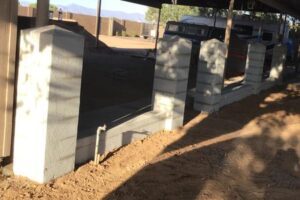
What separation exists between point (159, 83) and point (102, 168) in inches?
107

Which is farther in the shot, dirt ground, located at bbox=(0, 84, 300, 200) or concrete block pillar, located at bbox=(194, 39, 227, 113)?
concrete block pillar, located at bbox=(194, 39, 227, 113)

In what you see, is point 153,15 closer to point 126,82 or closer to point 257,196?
point 126,82

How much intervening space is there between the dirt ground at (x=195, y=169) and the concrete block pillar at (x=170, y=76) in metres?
→ 0.38

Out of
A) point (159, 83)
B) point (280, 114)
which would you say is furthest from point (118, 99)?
point (280, 114)

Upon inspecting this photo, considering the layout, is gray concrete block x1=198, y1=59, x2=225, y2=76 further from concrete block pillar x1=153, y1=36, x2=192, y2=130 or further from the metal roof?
the metal roof

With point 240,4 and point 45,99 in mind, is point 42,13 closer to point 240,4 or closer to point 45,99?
point 45,99

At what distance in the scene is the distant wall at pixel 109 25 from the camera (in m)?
53.1

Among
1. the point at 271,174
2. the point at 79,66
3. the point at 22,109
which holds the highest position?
the point at 79,66

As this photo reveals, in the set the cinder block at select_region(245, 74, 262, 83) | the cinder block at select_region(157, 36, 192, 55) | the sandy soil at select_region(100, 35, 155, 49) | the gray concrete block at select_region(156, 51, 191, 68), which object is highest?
the cinder block at select_region(157, 36, 192, 55)

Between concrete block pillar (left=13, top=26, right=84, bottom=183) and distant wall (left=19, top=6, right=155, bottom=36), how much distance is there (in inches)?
1527

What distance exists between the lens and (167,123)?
28.3 feet

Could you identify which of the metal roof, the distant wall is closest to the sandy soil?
the distant wall

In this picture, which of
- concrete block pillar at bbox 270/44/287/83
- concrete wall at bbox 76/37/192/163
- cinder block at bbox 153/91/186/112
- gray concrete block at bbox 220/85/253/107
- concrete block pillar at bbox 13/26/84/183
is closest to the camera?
concrete block pillar at bbox 13/26/84/183

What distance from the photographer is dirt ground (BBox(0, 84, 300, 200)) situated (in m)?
5.52
